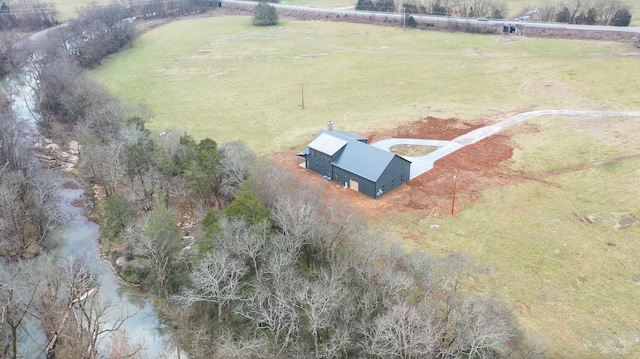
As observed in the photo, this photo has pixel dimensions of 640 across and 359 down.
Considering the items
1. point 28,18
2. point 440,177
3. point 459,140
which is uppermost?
point 28,18

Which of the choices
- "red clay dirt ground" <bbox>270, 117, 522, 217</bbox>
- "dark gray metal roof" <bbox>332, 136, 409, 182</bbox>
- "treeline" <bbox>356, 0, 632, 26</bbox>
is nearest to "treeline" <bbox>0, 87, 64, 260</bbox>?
"red clay dirt ground" <bbox>270, 117, 522, 217</bbox>

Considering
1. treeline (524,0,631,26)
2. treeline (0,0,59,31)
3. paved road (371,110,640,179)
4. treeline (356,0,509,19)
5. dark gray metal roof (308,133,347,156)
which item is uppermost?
treeline (0,0,59,31)

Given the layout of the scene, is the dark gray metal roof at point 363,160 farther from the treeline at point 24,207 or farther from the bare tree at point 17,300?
the bare tree at point 17,300

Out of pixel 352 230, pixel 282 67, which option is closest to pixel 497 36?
pixel 282 67

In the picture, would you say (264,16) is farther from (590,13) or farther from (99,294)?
(99,294)

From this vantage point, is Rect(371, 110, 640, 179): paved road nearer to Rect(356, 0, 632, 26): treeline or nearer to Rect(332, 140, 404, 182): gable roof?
Rect(332, 140, 404, 182): gable roof

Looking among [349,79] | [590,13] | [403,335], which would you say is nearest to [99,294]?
[403,335]

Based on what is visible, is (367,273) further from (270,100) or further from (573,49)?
(573,49)
